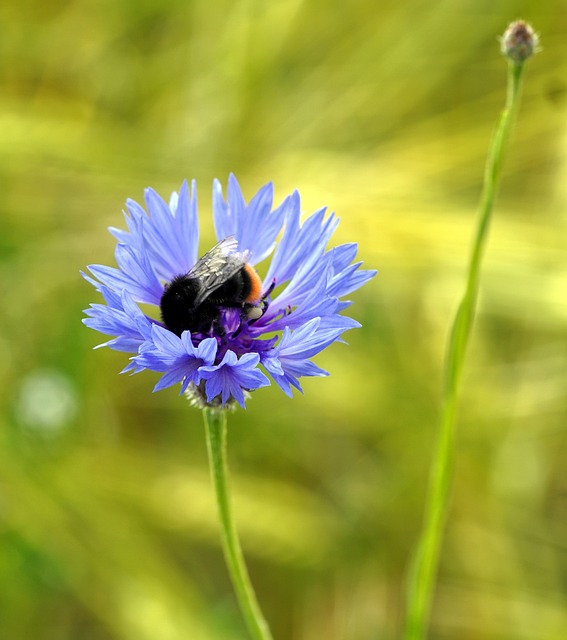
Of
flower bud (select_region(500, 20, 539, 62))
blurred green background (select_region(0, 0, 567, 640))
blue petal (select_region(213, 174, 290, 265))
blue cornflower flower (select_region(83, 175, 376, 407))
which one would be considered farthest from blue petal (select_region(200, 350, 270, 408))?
blurred green background (select_region(0, 0, 567, 640))

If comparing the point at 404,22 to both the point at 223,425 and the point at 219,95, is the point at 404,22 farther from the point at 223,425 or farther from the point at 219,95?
the point at 223,425

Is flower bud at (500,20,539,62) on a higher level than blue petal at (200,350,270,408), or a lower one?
higher

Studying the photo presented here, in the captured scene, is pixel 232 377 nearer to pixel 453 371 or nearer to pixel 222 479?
pixel 222 479

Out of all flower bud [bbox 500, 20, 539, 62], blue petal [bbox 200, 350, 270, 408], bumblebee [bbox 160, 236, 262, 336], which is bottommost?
blue petal [bbox 200, 350, 270, 408]

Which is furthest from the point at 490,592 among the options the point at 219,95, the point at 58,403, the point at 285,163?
the point at 219,95

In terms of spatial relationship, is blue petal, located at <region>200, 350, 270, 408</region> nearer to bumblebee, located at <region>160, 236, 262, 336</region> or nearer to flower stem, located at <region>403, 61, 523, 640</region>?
bumblebee, located at <region>160, 236, 262, 336</region>

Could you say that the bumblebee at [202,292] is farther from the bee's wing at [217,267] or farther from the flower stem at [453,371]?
the flower stem at [453,371]
